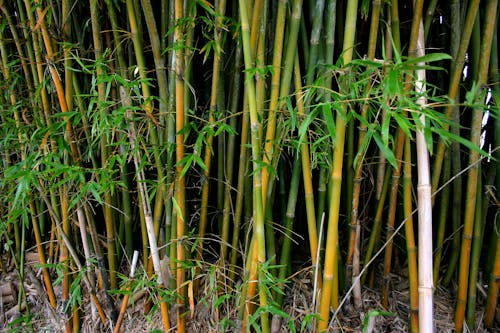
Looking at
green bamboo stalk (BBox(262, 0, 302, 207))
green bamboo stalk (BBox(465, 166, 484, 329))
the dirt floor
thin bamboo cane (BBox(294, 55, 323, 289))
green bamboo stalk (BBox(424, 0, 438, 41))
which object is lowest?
the dirt floor

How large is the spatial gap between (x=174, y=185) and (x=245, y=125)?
0.28 metres

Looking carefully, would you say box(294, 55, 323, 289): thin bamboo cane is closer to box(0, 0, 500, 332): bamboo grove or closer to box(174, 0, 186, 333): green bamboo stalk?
box(0, 0, 500, 332): bamboo grove

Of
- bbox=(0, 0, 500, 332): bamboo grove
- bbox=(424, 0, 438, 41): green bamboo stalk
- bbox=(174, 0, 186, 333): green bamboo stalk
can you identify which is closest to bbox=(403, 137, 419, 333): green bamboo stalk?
bbox=(0, 0, 500, 332): bamboo grove

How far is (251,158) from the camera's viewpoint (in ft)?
3.95

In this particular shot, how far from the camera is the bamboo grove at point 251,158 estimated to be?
105 centimetres

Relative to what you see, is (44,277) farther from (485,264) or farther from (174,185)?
(485,264)

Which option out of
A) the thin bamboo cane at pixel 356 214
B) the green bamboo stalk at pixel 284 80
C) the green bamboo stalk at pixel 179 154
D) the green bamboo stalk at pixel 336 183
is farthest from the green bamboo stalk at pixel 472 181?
the green bamboo stalk at pixel 179 154

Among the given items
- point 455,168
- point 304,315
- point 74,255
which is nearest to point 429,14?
point 455,168

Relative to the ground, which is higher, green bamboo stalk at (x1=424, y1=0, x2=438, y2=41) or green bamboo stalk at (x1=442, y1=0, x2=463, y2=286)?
green bamboo stalk at (x1=424, y1=0, x2=438, y2=41)

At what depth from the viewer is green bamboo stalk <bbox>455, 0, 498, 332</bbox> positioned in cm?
112

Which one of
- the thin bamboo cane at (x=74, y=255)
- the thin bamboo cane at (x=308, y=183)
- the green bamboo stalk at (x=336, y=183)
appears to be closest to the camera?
the green bamboo stalk at (x=336, y=183)

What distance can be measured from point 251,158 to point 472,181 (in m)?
0.65

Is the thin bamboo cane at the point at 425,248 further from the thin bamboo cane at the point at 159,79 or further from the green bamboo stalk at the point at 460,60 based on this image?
the thin bamboo cane at the point at 159,79

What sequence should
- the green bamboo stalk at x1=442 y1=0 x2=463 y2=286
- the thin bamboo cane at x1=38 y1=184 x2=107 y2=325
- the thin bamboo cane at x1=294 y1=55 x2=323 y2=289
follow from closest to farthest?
the thin bamboo cane at x1=294 y1=55 x2=323 y2=289 → the green bamboo stalk at x1=442 y1=0 x2=463 y2=286 → the thin bamboo cane at x1=38 y1=184 x2=107 y2=325
